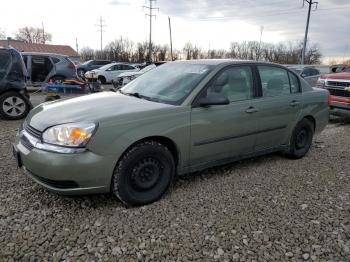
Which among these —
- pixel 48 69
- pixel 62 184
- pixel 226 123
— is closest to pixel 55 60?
pixel 48 69

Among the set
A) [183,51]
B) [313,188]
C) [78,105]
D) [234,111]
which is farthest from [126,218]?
[183,51]

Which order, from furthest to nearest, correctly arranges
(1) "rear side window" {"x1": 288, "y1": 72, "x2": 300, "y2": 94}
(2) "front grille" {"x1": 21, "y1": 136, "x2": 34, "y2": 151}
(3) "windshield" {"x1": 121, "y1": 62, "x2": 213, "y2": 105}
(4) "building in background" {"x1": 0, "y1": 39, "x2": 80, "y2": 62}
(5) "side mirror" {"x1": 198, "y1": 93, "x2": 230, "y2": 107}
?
(4) "building in background" {"x1": 0, "y1": 39, "x2": 80, "y2": 62}, (1) "rear side window" {"x1": 288, "y1": 72, "x2": 300, "y2": 94}, (3) "windshield" {"x1": 121, "y1": 62, "x2": 213, "y2": 105}, (5) "side mirror" {"x1": 198, "y1": 93, "x2": 230, "y2": 107}, (2) "front grille" {"x1": 21, "y1": 136, "x2": 34, "y2": 151}

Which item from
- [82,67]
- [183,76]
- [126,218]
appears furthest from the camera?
[82,67]

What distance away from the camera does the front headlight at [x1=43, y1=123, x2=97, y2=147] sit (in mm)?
2883

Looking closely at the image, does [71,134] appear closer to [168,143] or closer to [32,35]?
[168,143]

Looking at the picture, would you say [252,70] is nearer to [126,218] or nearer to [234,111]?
[234,111]

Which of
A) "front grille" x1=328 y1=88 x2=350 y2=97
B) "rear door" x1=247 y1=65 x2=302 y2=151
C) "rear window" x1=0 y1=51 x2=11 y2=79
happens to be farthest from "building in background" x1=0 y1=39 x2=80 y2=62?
"rear door" x1=247 y1=65 x2=302 y2=151

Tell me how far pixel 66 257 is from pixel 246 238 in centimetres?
154

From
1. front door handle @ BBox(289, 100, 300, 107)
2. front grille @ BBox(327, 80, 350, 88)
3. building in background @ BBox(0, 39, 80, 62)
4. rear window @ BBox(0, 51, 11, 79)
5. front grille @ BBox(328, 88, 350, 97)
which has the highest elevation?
building in background @ BBox(0, 39, 80, 62)

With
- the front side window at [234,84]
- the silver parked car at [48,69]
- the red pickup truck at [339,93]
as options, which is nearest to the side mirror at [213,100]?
the front side window at [234,84]

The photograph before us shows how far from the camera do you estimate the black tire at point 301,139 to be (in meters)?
4.97

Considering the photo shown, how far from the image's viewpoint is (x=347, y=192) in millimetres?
3941

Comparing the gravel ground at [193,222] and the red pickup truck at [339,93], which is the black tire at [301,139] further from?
the red pickup truck at [339,93]

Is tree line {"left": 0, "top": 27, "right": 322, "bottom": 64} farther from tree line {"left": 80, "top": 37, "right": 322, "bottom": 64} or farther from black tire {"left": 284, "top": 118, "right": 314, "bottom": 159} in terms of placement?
black tire {"left": 284, "top": 118, "right": 314, "bottom": 159}
